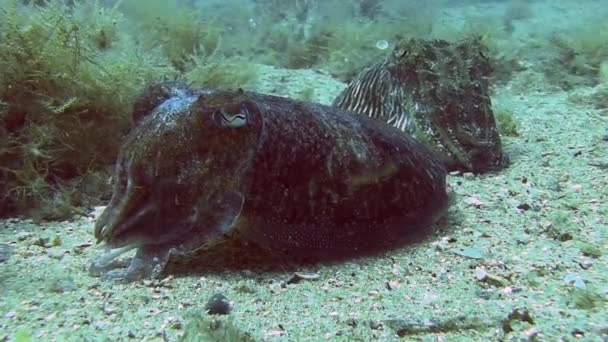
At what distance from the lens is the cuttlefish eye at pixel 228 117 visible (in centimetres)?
304

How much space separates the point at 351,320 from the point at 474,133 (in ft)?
10.6

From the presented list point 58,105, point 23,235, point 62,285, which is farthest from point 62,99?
A: point 62,285

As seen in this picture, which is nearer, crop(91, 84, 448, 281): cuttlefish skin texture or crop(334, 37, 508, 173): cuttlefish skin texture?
crop(91, 84, 448, 281): cuttlefish skin texture

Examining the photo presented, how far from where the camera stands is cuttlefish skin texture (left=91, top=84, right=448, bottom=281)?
304 centimetres

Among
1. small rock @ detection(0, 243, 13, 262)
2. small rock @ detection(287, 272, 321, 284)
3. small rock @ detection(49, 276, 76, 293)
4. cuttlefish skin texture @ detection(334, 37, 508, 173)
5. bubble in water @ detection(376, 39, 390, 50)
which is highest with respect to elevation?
bubble in water @ detection(376, 39, 390, 50)

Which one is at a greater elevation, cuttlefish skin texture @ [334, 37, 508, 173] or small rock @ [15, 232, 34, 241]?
cuttlefish skin texture @ [334, 37, 508, 173]

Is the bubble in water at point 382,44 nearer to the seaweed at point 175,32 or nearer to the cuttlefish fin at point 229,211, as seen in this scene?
the seaweed at point 175,32

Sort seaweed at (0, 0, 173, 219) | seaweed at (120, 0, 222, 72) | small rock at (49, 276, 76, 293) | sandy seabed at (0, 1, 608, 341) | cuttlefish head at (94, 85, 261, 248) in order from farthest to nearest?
1. seaweed at (120, 0, 222, 72)
2. seaweed at (0, 0, 173, 219)
3. cuttlefish head at (94, 85, 261, 248)
4. small rock at (49, 276, 76, 293)
5. sandy seabed at (0, 1, 608, 341)

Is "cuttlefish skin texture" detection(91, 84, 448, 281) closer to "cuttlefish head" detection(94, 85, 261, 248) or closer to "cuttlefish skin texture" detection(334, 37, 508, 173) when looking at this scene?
"cuttlefish head" detection(94, 85, 261, 248)

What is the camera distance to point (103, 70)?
471cm

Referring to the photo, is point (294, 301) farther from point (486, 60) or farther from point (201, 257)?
point (486, 60)

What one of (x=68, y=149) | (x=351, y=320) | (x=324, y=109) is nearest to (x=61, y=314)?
(x=351, y=320)

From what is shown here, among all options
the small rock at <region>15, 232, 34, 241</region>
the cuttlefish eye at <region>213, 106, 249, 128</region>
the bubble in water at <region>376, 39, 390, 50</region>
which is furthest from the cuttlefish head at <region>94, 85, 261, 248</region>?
the bubble in water at <region>376, 39, 390, 50</region>

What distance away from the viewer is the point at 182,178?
3.03 meters
